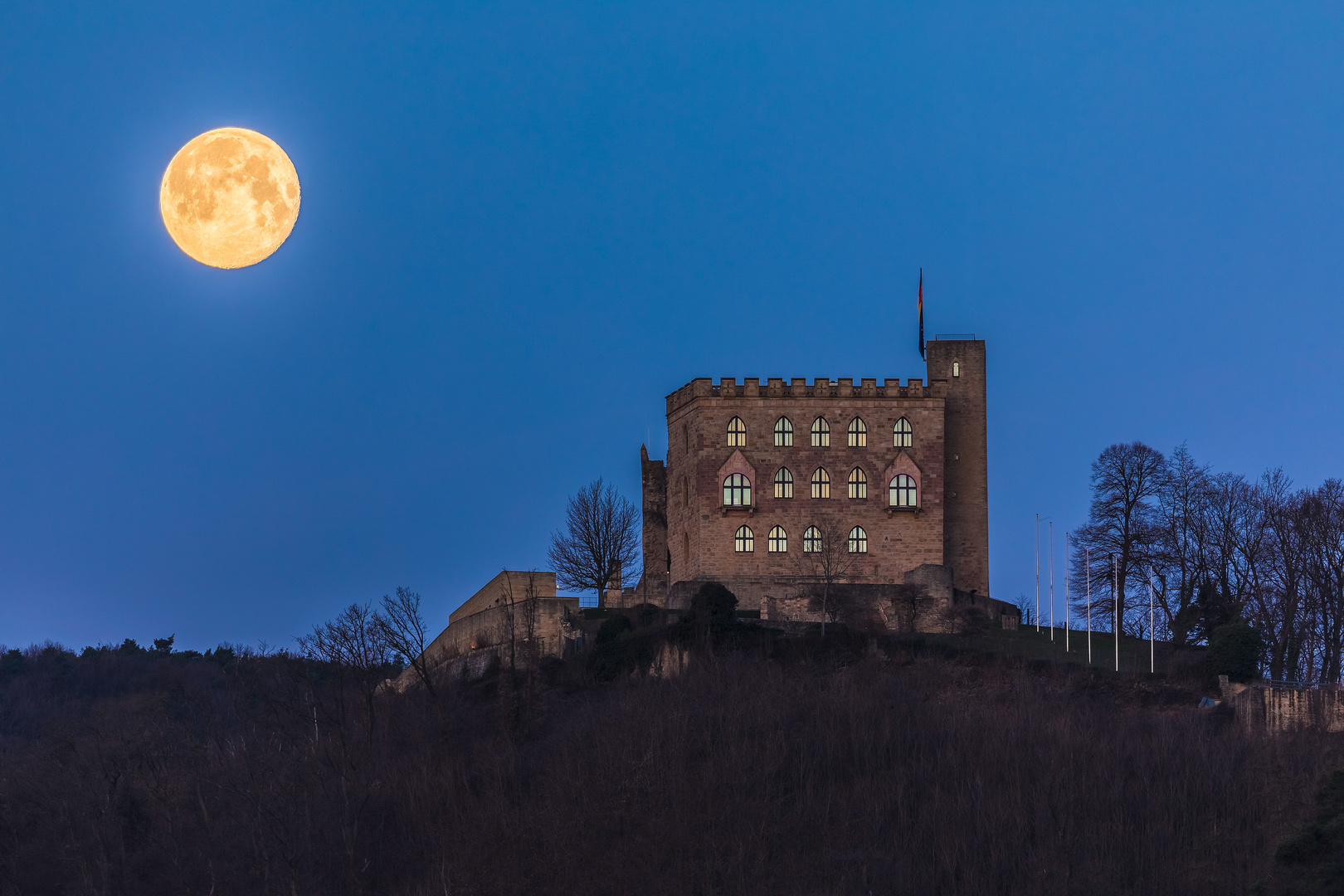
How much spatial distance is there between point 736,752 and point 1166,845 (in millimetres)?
13064

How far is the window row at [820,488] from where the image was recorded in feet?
221

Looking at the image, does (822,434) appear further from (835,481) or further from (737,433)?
(737,433)

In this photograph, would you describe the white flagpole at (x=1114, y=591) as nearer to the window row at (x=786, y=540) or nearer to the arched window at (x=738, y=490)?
the window row at (x=786, y=540)

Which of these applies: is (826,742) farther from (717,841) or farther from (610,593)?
(610,593)

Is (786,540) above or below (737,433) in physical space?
below

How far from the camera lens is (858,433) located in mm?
68062

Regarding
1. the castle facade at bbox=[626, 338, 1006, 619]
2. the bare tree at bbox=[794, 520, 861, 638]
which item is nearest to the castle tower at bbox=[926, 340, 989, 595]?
the castle facade at bbox=[626, 338, 1006, 619]

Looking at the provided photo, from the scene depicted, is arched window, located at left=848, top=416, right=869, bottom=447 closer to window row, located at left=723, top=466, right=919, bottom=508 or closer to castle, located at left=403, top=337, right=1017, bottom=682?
castle, located at left=403, top=337, right=1017, bottom=682

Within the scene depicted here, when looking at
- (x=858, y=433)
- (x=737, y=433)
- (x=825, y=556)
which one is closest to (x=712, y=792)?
(x=825, y=556)

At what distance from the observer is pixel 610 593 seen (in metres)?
68.3

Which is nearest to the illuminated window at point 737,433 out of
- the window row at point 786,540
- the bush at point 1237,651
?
the window row at point 786,540

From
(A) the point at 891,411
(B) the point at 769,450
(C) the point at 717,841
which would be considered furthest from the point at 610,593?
(C) the point at 717,841

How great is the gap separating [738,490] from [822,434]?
3.69 m

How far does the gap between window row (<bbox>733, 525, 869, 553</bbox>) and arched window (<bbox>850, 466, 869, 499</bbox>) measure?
117cm
